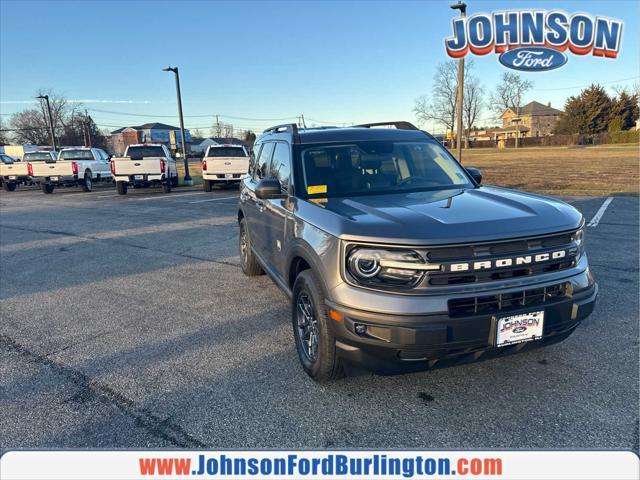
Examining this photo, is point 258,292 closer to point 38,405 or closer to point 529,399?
point 38,405

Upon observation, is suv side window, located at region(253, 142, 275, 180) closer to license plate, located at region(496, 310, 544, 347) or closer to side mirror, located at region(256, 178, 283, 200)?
side mirror, located at region(256, 178, 283, 200)

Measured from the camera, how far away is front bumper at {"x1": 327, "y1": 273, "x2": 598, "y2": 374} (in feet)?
Answer: 8.38

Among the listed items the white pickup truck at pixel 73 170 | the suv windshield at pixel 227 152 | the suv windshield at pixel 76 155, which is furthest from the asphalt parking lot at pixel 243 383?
the suv windshield at pixel 76 155

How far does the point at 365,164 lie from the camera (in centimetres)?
405

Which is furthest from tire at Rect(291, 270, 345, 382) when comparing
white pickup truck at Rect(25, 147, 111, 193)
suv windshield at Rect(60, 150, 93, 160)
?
suv windshield at Rect(60, 150, 93, 160)

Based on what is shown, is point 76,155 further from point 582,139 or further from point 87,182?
point 582,139

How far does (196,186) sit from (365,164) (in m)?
18.8

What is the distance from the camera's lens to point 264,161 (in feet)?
17.3

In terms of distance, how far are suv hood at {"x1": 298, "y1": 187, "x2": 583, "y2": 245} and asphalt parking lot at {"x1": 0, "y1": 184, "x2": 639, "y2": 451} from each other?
46.0 inches

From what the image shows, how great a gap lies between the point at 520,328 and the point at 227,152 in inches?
697

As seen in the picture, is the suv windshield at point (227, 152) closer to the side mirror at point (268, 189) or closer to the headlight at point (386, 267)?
the side mirror at point (268, 189)

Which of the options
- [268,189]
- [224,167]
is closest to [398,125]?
[268,189]

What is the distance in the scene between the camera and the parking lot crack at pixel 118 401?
107 inches

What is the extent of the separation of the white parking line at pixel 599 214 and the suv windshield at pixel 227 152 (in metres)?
13.2
